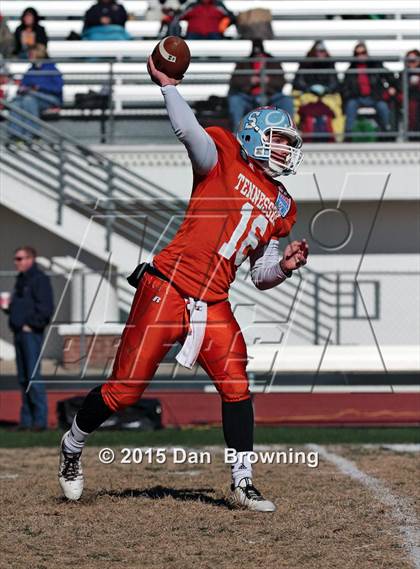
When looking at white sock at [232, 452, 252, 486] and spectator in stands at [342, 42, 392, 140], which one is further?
spectator in stands at [342, 42, 392, 140]

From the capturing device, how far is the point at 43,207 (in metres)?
15.1

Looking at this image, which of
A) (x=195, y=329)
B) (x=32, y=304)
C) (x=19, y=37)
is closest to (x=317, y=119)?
(x=19, y=37)

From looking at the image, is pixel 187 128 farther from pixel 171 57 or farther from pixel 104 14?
pixel 104 14

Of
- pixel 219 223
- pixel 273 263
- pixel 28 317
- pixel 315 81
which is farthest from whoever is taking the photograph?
pixel 315 81

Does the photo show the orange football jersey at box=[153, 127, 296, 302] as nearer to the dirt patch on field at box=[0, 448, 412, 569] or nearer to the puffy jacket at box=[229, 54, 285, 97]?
the dirt patch on field at box=[0, 448, 412, 569]

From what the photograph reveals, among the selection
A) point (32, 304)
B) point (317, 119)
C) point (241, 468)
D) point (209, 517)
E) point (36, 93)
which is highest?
point (36, 93)

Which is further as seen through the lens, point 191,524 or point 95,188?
point 95,188

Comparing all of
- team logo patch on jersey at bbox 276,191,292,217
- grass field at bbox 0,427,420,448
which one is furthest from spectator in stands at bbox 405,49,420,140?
team logo patch on jersey at bbox 276,191,292,217

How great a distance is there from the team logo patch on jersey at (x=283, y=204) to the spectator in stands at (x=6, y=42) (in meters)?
9.81

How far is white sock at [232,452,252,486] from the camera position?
6371 mm

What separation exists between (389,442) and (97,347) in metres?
4.82

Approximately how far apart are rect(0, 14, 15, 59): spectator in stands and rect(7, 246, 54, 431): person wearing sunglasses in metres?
4.52

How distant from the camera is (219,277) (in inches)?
251

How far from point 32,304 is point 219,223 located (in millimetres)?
5788
